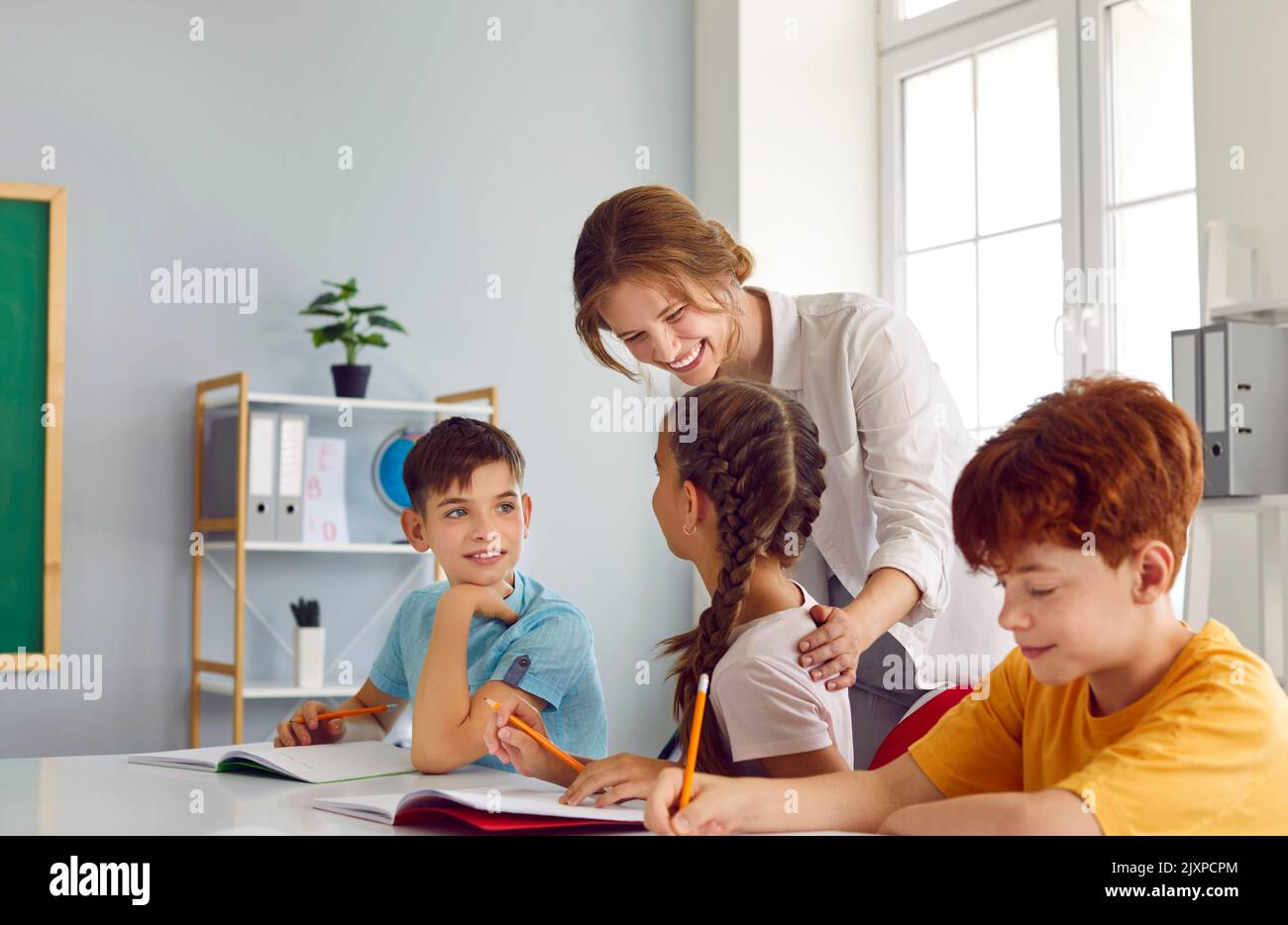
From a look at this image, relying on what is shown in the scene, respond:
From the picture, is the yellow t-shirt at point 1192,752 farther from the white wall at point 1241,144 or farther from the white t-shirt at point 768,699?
the white wall at point 1241,144

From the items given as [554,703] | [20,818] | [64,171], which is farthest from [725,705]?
[64,171]

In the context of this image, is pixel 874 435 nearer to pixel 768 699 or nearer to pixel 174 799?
pixel 768 699

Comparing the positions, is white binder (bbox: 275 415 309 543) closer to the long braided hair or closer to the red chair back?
the long braided hair

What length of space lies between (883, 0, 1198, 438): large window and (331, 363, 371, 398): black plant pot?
163cm

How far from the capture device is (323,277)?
3.45 meters

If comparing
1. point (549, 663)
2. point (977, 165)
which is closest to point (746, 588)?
point (549, 663)

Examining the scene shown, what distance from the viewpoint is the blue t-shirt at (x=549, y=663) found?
1.53 meters

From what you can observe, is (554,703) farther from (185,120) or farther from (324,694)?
(185,120)

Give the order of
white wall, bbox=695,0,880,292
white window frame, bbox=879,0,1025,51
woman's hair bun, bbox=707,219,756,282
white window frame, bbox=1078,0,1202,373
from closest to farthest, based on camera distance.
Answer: woman's hair bun, bbox=707,219,756,282 → white window frame, bbox=1078,0,1202,373 → white window frame, bbox=879,0,1025,51 → white wall, bbox=695,0,880,292

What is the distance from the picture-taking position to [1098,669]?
2.87 ft

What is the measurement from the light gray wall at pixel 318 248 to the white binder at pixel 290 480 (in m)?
0.28

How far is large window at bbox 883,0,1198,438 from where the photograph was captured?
3137 mm
